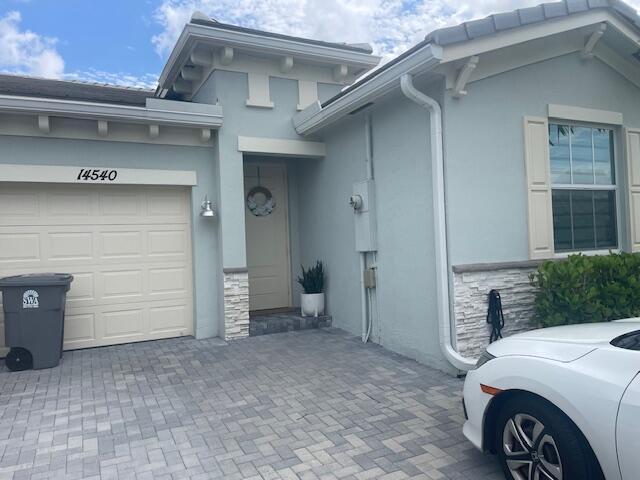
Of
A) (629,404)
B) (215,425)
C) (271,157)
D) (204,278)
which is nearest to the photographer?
(629,404)

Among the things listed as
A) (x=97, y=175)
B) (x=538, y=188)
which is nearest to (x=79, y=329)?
(x=97, y=175)

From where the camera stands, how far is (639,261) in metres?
4.88

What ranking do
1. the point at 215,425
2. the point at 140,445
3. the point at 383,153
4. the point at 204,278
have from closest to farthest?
the point at 140,445 → the point at 215,425 → the point at 383,153 → the point at 204,278

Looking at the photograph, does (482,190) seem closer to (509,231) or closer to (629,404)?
(509,231)

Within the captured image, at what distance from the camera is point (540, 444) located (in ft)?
7.78

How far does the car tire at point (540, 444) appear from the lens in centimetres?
216

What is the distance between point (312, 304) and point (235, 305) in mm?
1256

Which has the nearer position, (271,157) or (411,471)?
(411,471)

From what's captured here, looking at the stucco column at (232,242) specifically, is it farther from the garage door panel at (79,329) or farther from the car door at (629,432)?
the car door at (629,432)

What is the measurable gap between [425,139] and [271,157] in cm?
344

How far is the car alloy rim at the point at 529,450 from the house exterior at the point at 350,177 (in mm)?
1975

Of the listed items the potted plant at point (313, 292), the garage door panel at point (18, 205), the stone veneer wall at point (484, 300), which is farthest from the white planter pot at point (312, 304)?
the garage door panel at point (18, 205)

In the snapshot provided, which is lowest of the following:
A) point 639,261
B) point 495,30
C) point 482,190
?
point 639,261

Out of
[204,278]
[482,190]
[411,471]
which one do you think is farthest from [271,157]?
[411,471]
